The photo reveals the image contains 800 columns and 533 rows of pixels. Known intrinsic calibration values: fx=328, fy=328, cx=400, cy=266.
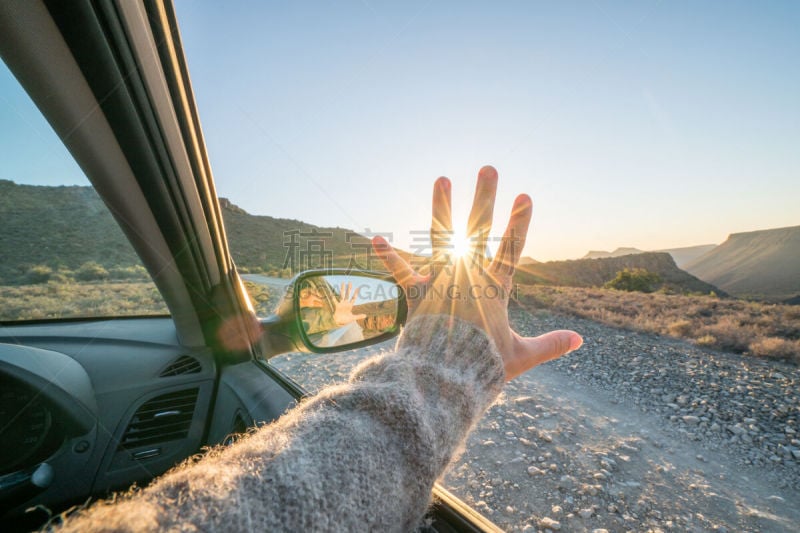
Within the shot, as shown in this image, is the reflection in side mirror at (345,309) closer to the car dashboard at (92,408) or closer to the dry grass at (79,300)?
the car dashboard at (92,408)

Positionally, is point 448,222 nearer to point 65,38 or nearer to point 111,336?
point 65,38

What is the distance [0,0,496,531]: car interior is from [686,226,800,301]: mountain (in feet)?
100

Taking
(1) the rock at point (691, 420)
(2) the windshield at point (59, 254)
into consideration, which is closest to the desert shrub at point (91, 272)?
(2) the windshield at point (59, 254)

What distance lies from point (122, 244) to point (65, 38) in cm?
88

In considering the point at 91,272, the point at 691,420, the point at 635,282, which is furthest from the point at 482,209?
the point at 635,282

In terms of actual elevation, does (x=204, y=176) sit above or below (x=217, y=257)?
above

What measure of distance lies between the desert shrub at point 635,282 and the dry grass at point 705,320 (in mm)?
9533

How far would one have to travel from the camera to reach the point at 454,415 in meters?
1.01

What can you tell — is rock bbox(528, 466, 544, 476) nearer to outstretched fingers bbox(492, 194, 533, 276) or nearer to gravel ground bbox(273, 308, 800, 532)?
gravel ground bbox(273, 308, 800, 532)

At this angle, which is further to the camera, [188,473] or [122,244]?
[122,244]

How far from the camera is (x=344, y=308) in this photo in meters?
2.28

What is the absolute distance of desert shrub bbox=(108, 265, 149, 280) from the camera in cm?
155

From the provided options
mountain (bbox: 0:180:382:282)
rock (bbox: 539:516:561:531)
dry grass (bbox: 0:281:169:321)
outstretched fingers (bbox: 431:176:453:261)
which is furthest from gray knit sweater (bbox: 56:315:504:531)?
rock (bbox: 539:516:561:531)

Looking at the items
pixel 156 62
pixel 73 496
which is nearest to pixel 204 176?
pixel 156 62
